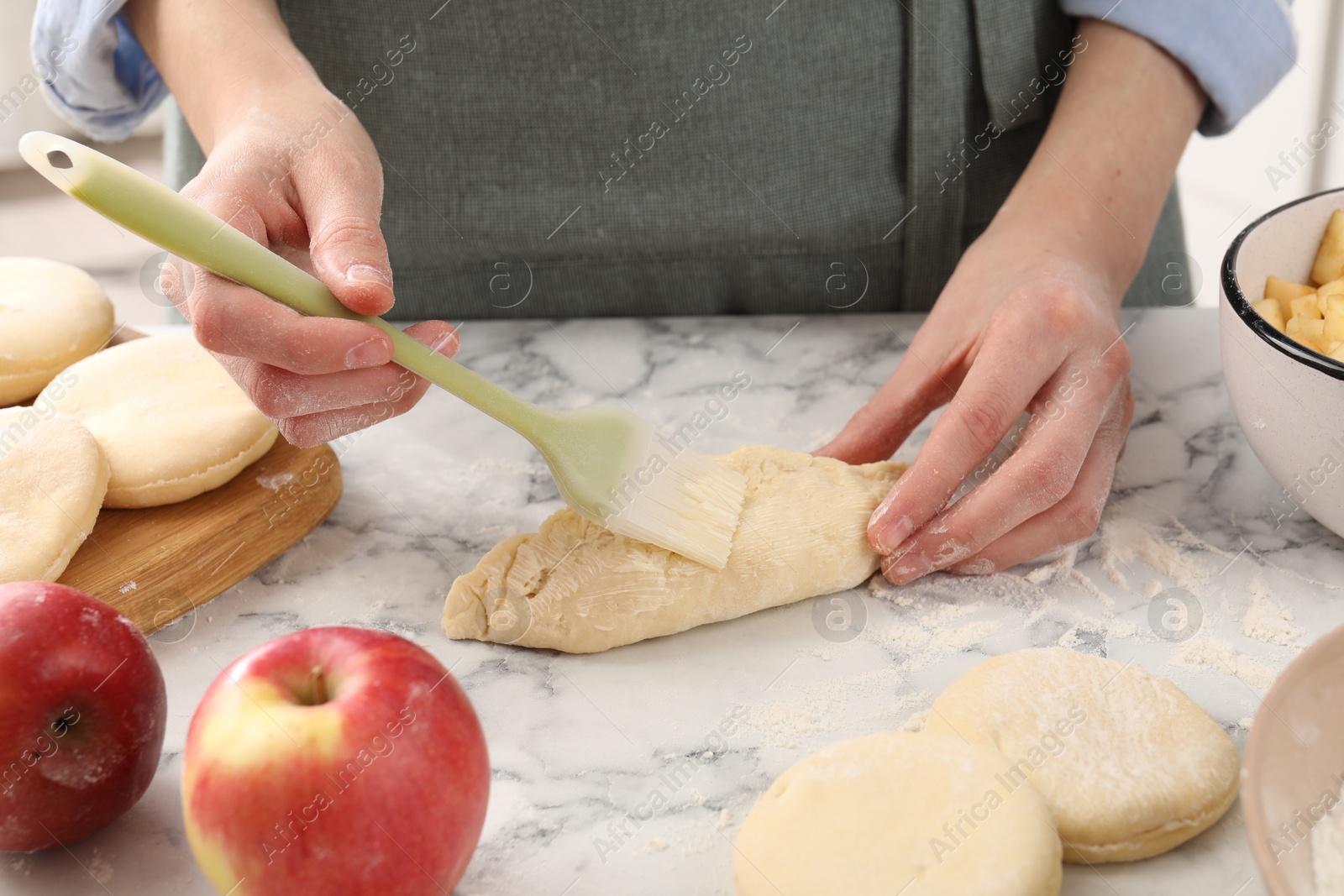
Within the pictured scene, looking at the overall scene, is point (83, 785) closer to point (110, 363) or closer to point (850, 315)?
point (110, 363)

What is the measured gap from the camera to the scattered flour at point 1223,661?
0.91m

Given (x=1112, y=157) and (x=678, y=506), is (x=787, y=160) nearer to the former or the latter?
(x=1112, y=157)

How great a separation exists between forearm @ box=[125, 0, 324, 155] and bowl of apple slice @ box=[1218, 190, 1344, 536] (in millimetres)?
993

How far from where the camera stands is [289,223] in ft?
3.34

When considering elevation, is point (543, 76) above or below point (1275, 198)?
above

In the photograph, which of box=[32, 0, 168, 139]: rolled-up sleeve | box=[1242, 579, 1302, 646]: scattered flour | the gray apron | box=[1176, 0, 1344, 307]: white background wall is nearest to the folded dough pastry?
box=[1242, 579, 1302, 646]: scattered flour

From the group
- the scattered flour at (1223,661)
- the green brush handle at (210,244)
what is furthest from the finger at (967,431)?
the green brush handle at (210,244)

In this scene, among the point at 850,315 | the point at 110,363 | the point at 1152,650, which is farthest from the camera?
the point at 850,315

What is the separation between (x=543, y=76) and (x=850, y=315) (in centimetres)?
55

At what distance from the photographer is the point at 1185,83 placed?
1304 millimetres

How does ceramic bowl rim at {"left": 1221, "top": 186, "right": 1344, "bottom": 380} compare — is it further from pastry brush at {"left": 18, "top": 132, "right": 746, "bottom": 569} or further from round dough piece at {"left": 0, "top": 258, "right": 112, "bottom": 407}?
round dough piece at {"left": 0, "top": 258, "right": 112, "bottom": 407}

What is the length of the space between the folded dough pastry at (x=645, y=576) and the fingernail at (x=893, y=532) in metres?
0.02

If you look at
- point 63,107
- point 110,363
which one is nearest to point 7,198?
point 63,107

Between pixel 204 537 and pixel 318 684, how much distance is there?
440 mm
